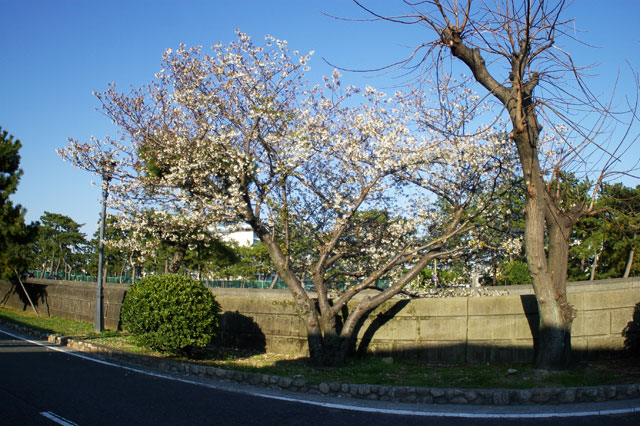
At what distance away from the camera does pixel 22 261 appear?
26688mm

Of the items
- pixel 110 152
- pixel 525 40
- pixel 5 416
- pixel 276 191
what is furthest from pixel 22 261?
pixel 525 40

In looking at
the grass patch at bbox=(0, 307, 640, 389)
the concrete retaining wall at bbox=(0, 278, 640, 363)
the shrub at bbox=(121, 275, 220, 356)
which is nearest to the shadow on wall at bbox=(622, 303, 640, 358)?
the concrete retaining wall at bbox=(0, 278, 640, 363)

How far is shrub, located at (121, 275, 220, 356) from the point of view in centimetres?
1166

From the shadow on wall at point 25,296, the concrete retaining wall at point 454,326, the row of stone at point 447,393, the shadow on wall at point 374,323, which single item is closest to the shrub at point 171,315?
the concrete retaining wall at point 454,326

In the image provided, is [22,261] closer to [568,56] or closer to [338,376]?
[338,376]

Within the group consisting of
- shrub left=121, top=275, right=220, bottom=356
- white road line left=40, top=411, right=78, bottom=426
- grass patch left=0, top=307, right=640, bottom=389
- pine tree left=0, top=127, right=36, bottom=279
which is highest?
pine tree left=0, top=127, right=36, bottom=279

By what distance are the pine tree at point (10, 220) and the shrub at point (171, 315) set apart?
18.0 metres

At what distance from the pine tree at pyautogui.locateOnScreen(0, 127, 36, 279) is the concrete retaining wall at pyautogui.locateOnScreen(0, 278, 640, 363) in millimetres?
17655

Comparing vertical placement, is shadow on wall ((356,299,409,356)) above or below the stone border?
above

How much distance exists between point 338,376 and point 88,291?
14437mm

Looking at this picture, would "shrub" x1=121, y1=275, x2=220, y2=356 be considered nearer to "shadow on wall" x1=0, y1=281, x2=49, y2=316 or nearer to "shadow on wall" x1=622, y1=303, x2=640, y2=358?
"shadow on wall" x1=622, y1=303, x2=640, y2=358

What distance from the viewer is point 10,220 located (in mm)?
27531

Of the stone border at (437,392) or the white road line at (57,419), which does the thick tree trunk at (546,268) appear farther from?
the white road line at (57,419)

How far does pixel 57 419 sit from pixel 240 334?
7.39 meters
